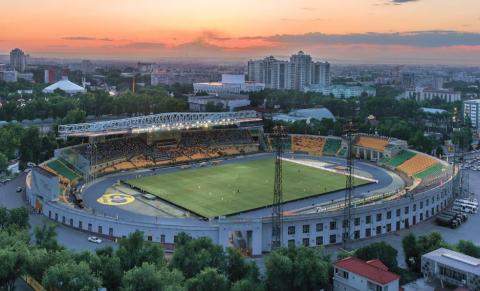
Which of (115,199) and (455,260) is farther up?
(455,260)

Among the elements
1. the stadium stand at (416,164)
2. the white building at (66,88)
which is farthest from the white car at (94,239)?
the white building at (66,88)

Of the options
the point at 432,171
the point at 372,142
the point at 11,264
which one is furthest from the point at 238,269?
the point at 372,142

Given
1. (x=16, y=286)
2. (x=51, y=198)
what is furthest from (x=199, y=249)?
(x=51, y=198)

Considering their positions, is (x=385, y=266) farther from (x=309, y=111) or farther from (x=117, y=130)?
(x=309, y=111)

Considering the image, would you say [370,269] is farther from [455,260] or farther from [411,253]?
[411,253]

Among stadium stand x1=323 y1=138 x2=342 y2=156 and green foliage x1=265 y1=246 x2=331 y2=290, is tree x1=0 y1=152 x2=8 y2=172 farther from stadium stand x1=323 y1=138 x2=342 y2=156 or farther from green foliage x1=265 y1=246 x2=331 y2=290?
stadium stand x1=323 y1=138 x2=342 y2=156

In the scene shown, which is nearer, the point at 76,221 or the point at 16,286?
the point at 16,286
